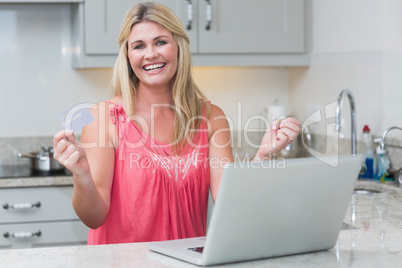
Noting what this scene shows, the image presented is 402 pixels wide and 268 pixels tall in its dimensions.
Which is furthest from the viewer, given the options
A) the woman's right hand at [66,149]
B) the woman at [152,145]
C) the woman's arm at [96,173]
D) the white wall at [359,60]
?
the white wall at [359,60]

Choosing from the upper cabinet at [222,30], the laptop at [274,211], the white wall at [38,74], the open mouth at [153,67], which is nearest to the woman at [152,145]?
the open mouth at [153,67]

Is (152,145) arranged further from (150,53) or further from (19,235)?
(19,235)

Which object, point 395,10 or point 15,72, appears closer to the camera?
point 395,10

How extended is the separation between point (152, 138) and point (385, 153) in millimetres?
1170

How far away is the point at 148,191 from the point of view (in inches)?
76.9

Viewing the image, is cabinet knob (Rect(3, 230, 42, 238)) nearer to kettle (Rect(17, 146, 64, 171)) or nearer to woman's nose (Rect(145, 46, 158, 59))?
kettle (Rect(17, 146, 64, 171))

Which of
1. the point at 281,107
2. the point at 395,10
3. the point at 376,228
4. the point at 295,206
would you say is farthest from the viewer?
the point at 281,107

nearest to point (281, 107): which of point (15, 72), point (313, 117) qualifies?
point (313, 117)

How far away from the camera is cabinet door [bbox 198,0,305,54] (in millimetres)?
3297

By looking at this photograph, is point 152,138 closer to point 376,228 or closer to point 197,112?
point 197,112

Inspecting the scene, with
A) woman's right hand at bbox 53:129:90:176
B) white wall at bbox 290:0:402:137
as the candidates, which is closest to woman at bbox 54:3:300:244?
woman's right hand at bbox 53:129:90:176

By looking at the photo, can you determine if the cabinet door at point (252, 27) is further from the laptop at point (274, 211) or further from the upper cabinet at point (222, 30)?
the laptop at point (274, 211)

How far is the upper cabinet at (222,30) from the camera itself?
319cm

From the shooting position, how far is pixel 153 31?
2.01 meters
